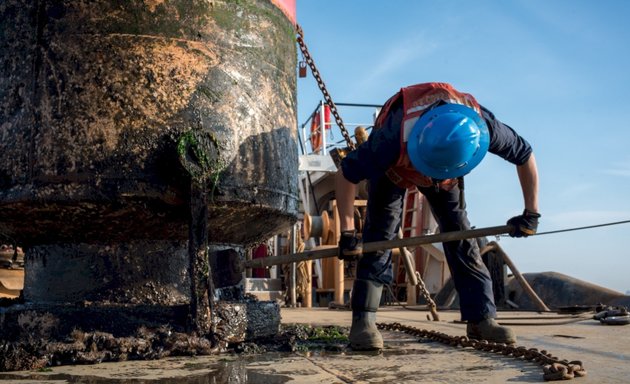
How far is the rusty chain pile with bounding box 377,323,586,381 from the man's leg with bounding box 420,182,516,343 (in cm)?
23

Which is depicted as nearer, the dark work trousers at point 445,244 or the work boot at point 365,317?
the work boot at point 365,317

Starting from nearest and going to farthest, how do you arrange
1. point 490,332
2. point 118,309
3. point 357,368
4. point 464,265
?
1. point 357,368
2. point 118,309
3. point 490,332
4. point 464,265

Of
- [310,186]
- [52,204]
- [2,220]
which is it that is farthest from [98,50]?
[310,186]

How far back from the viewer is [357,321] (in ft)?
11.0

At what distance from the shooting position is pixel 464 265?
12.0 ft

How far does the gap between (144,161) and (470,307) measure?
1.96m

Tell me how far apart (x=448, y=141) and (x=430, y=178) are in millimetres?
520

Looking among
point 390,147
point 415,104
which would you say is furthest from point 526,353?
point 415,104

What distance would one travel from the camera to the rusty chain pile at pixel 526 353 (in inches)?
86.7

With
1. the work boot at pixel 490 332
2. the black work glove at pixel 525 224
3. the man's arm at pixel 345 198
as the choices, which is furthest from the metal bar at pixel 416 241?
the work boot at pixel 490 332

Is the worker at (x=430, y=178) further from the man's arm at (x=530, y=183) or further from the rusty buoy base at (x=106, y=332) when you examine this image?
the rusty buoy base at (x=106, y=332)

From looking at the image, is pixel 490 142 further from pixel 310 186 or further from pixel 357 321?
pixel 310 186

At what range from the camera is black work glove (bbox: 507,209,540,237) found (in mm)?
3377

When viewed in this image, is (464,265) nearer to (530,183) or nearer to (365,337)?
(530,183)
